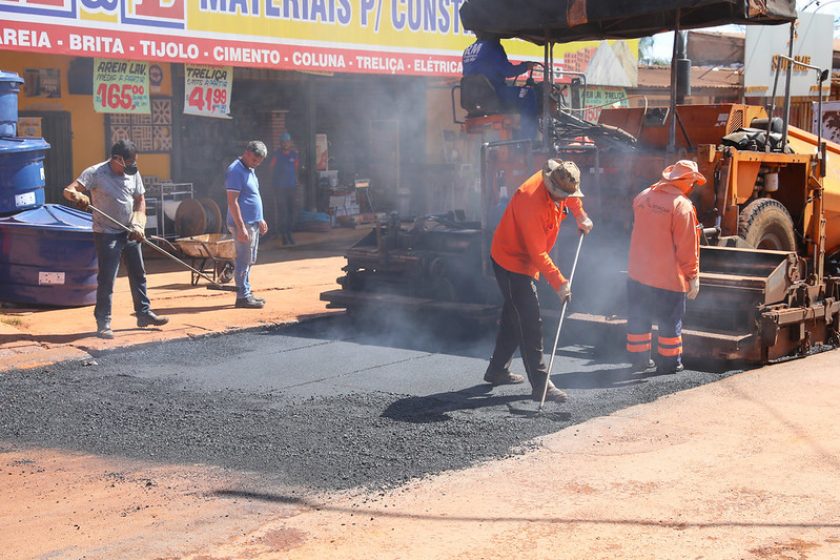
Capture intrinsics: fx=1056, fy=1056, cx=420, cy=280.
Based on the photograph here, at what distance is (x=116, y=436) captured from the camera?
21.0 feet

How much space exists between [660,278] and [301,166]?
450 inches

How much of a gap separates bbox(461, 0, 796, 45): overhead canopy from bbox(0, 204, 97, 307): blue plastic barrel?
4418mm

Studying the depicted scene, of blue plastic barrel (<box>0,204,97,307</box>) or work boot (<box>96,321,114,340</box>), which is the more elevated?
blue plastic barrel (<box>0,204,97,307</box>)

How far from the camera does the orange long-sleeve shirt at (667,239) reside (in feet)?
25.5

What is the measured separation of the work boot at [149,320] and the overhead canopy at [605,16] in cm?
392

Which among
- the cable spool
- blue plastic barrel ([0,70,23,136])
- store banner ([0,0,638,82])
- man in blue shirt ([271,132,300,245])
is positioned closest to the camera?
blue plastic barrel ([0,70,23,136])

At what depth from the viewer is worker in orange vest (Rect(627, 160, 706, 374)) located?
7.79 metres

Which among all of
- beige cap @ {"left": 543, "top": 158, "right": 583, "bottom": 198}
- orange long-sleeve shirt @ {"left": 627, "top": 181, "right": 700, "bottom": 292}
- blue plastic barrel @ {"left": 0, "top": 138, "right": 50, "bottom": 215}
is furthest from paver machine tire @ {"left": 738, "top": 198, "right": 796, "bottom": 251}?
blue plastic barrel @ {"left": 0, "top": 138, "right": 50, "bottom": 215}

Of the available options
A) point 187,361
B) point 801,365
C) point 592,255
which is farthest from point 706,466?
point 187,361

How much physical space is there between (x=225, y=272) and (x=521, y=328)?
19.6ft

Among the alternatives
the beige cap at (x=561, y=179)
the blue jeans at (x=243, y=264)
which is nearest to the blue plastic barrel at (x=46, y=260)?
the blue jeans at (x=243, y=264)

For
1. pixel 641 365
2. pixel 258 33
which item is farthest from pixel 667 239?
pixel 258 33

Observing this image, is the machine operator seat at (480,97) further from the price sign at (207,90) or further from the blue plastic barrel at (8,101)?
the price sign at (207,90)

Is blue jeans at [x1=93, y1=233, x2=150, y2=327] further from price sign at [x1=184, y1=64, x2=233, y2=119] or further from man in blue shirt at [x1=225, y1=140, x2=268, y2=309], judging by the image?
price sign at [x1=184, y1=64, x2=233, y2=119]
